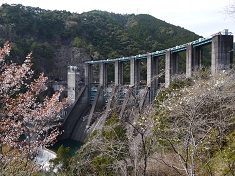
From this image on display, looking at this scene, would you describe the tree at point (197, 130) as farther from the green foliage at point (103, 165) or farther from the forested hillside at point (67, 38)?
the forested hillside at point (67, 38)

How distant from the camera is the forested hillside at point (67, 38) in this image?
123 ft

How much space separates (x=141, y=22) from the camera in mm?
63062

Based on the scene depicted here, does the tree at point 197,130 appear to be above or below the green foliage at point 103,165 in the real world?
above

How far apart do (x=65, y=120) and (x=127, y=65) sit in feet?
46.6

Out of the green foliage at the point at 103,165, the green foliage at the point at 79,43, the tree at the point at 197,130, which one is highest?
the green foliage at the point at 79,43

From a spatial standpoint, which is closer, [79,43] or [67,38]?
[79,43]

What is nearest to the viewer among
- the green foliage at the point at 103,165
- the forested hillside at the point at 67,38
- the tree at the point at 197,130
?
the tree at the point at 197,130

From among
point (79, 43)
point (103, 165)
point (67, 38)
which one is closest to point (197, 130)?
point (103, 165)

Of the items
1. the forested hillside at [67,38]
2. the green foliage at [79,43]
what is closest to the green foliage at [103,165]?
the forested hillside at [67,38]

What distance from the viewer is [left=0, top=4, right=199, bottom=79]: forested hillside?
123 feet

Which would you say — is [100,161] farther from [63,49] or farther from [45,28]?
[45,28]

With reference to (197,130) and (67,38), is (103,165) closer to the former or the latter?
(197,130)

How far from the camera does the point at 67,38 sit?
144 feet

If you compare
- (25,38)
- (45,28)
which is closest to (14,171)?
(25,38)
